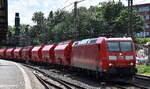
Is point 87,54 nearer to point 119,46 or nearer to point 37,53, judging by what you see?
point 119,46

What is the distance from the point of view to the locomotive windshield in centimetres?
2458

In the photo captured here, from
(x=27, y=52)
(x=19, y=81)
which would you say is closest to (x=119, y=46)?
(x=19, y=81)

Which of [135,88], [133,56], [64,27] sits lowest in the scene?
[135,88]

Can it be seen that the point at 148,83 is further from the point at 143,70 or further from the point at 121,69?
the point at 143,70

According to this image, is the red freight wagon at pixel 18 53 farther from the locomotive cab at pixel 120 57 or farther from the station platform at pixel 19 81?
the locomotive cab at pixel 120 57

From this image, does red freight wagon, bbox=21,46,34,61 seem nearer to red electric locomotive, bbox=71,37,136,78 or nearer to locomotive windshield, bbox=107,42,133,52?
red electric locomotive, bbox=71,37,136,78

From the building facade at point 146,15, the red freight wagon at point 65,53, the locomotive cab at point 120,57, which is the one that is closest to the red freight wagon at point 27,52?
the red freight wagon at point 65,53

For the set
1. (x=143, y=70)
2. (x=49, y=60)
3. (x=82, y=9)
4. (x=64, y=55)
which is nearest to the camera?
(x=143, y=70)

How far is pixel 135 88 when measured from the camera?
21516mm

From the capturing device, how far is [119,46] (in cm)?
2477

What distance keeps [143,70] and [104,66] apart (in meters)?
11.5

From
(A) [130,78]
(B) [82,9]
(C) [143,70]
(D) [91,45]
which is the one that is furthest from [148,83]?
(B) [82,9]

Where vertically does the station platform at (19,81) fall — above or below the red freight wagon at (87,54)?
below

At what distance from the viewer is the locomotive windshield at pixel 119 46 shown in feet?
80.6
